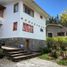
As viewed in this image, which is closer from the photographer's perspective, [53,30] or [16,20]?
[16,20]

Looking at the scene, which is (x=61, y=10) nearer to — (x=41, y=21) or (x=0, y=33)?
(x=41, y=21)

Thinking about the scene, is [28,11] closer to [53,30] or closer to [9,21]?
[9,21]

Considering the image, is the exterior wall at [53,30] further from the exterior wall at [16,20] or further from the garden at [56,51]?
the exterior wall at [16,20]

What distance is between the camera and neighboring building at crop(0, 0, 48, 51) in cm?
1861

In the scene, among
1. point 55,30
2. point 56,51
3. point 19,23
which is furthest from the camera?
point 55,30

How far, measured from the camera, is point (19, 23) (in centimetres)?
1836

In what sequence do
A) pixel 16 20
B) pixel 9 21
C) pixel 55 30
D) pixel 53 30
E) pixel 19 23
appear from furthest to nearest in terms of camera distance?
pixel 55 30 < pixel 53 30 < pixel 9 21 < pixel 16 20 < pixel 19 23

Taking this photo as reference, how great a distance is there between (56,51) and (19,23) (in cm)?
586

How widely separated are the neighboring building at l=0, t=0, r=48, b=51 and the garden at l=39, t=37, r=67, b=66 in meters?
2.57

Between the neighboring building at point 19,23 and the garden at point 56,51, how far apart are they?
8.43 feet

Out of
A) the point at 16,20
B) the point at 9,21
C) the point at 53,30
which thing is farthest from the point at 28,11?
the point at 53,30

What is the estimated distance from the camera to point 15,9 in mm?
19438

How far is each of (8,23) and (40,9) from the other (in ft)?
20.1

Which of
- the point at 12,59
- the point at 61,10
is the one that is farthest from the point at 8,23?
the point at 61,10
